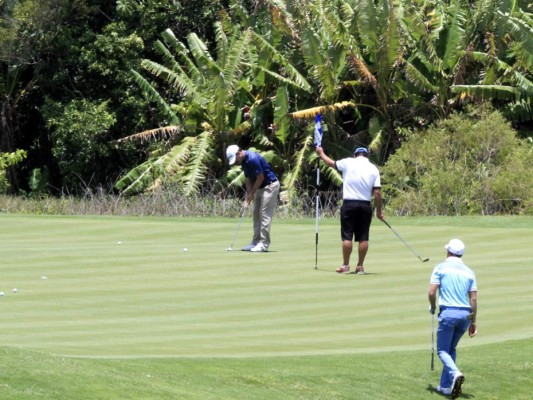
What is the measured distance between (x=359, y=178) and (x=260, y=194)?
2.79 metres

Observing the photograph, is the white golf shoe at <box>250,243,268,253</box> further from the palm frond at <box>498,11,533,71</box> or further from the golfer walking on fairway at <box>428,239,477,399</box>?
the palm frond at <box>498,11,533,71</box>

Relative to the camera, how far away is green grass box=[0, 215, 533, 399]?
9.91 metres

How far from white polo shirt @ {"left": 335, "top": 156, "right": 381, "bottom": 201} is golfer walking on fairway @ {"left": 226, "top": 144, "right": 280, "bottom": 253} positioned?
2.41 m

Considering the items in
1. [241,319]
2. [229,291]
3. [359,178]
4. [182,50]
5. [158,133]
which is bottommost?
[241,319]

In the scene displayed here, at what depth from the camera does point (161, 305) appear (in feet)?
45.7

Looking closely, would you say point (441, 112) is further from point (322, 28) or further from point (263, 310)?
point (263, 310)

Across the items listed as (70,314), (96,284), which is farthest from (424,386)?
(96,284)

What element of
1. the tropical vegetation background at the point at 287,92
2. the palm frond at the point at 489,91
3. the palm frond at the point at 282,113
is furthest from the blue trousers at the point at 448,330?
the palm frond at the point at 282,113

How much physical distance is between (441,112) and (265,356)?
2397 cm

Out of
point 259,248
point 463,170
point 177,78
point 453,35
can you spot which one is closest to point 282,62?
point 177,78

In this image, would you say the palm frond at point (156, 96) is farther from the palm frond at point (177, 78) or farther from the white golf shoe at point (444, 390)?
the white golf shoe at point (444, 390)

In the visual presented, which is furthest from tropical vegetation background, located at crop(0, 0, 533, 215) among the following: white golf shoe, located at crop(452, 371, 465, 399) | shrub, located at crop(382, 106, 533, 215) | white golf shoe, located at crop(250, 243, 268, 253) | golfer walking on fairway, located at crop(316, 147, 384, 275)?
white golf shoe, located at crop(452, 371, 465, 399)

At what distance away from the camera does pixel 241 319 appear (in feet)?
42.8

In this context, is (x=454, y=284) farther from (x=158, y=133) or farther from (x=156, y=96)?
(x=158, y=133)
